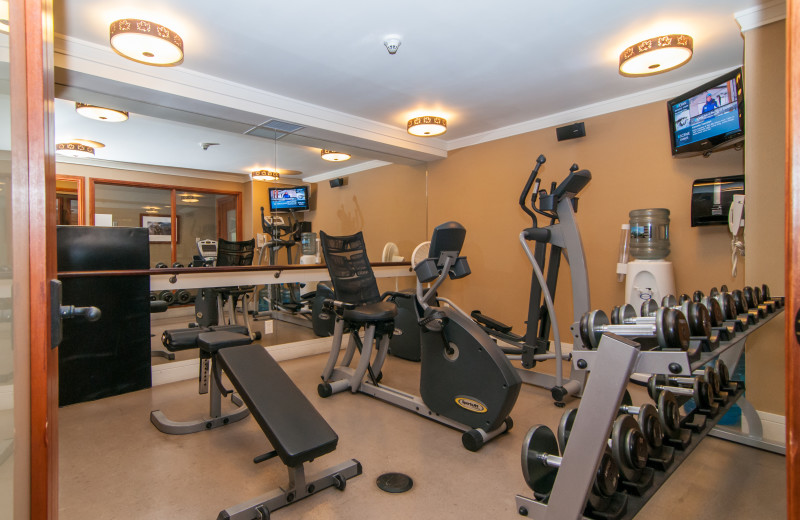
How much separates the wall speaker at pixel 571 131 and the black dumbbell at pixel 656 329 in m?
3.60

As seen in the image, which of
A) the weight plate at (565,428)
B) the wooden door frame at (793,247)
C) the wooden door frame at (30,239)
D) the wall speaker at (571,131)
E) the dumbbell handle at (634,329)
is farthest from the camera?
the wall speaker at (571,131)

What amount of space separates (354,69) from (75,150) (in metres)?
2.99

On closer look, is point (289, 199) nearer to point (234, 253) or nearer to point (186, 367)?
point (234, 253)

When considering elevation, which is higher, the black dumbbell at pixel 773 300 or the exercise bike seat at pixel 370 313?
the black dumbbell at pixel 773 300

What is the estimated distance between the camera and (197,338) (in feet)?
9.37

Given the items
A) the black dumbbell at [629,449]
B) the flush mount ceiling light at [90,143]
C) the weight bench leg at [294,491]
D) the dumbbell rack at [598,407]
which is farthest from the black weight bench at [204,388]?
the flush mount ceiling light at [90,143]

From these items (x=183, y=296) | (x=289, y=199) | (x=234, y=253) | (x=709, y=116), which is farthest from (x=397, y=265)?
(x=709, y=116)

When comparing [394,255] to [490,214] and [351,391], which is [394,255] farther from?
[351,391]

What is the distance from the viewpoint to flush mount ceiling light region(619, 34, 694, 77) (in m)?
2.89

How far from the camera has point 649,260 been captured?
3.81 meters

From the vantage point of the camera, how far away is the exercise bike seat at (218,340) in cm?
264

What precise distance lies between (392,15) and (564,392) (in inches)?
120

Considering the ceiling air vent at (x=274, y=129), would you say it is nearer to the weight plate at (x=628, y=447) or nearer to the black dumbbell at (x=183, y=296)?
the black dumbbell at (x=183, y=296)

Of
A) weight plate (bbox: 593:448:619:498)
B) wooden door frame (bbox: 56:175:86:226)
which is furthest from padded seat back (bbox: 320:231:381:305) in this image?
weight plate (bbox: 593:448:619:498)
